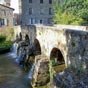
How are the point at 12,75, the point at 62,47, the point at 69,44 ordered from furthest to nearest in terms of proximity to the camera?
the point at 12,75 < the point at 62,47 < the point at 69,44

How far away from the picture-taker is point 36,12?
52969mm

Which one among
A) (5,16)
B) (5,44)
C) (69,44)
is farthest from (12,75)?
(5,16)

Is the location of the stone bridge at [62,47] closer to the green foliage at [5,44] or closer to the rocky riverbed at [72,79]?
the rocky riverbed at [72,79]

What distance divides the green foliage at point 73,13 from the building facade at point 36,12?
11.0 meters

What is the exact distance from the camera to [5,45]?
34.2 meters

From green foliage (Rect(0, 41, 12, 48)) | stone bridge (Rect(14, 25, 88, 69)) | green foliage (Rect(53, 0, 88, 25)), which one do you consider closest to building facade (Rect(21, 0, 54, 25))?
green foliage (Rect(53, 0, 88, 25))

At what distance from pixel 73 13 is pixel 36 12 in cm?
1439

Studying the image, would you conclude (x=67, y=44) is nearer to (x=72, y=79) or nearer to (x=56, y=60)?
(x=72, y=79)

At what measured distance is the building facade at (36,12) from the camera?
51938mm

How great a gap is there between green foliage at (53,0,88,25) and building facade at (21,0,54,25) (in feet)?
36.0

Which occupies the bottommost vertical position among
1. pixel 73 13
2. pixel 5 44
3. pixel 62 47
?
pixel 5 44

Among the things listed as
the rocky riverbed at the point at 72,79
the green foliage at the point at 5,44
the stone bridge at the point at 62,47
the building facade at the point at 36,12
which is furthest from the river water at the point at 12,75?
the building facade at the point at 36,12

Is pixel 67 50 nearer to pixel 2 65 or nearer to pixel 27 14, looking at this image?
pixel 2 65

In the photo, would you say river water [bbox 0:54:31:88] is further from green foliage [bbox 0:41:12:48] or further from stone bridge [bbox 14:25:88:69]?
green foliage [bbox 0:41:12:48]
